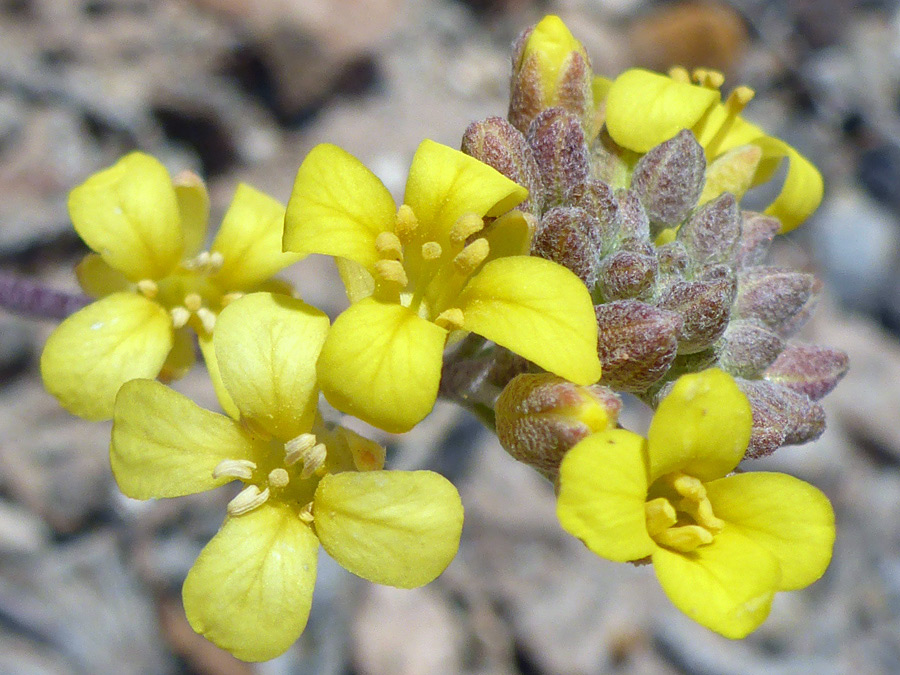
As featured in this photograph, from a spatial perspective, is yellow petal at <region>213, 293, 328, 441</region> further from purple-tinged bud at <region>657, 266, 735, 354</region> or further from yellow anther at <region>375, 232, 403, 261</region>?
purple-tinged bud at <region>657, 266, 735, 354</region>

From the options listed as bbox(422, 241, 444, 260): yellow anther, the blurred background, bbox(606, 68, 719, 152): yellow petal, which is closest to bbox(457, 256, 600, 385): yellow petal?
bbox(422, 241, 444, 260): yellow anther

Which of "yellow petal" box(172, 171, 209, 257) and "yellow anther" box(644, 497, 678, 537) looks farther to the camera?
"yellow petal" box(172, 171, 209, 257)

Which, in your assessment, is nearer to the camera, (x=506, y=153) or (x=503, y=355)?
(x=506, y=153)

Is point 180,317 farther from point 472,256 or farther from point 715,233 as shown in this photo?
point 715,233

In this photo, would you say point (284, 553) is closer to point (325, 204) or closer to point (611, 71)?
point (325, 204)

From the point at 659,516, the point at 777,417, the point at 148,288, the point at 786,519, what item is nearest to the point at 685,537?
the point at 659,516

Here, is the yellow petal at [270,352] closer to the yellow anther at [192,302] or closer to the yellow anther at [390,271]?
the yellow anther at [390,271]
